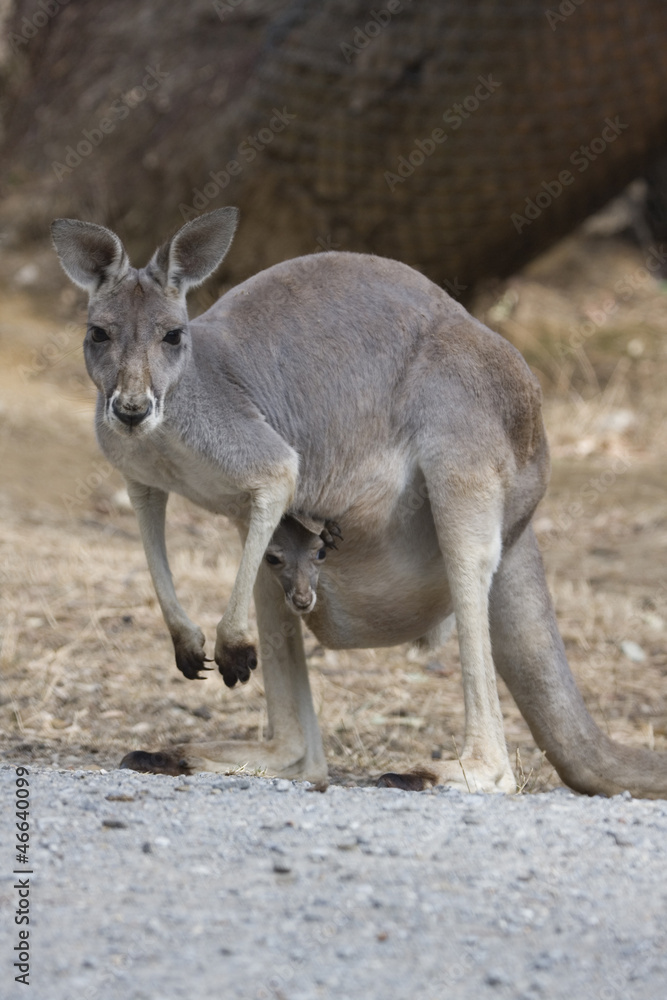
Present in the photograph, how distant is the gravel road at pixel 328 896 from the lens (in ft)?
6.58

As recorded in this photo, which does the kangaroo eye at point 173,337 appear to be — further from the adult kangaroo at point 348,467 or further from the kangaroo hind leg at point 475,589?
the kangaroo hind leg at point 475,589

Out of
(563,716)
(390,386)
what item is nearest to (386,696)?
(563,716)

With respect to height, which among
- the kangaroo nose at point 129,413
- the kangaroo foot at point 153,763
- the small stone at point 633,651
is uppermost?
the kangaroo nose at point 129,413

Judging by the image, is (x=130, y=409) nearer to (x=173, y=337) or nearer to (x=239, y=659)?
(x=173, y=337)

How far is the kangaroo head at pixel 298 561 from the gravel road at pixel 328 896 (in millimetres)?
685

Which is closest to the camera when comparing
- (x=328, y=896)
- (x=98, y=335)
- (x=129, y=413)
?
(x=328, y=896)

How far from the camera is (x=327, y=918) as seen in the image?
2203 millimetres

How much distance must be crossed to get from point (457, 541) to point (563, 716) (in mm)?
649

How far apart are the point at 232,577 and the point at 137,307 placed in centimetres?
305

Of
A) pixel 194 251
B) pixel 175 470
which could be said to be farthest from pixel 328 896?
pixel 194 251

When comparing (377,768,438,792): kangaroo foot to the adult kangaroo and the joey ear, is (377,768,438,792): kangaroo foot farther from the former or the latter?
the joey ear

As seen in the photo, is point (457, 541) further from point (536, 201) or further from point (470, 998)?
point (536, 201)

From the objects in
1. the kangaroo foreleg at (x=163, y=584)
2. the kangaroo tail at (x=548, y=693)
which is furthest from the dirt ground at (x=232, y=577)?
the kangaroo foreleg at (x=163, y=584)

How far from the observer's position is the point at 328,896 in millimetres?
2297
